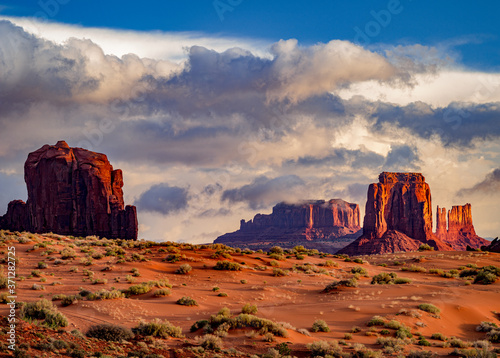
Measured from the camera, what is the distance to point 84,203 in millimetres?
111062

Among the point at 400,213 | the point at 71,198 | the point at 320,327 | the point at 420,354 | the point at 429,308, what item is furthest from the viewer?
the point at 400,213

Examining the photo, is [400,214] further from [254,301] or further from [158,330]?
[158,330]

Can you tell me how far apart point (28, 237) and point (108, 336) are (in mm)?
38134

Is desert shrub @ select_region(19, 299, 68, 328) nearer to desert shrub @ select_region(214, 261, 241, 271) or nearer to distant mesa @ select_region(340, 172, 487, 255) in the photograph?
desert shrub @ select_region(214, 261, 241, 271)

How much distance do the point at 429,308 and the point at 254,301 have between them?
10.2m

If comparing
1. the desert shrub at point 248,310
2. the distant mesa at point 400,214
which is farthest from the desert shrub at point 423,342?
the distant mesa at point 400,214

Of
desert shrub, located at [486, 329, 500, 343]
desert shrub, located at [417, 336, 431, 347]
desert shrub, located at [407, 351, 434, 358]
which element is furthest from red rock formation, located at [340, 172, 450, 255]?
desert shrub, located at [407, 351, 434, 358]

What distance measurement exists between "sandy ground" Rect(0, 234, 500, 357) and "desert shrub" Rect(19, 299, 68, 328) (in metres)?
0.54

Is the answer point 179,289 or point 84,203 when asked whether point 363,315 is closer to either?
point 179,289

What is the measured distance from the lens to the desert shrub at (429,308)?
23.8m

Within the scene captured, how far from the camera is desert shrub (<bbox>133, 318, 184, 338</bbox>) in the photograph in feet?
61.4

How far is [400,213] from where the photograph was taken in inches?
6663

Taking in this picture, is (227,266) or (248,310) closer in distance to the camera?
(248,310)

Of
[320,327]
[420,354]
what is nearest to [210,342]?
[320,327]
